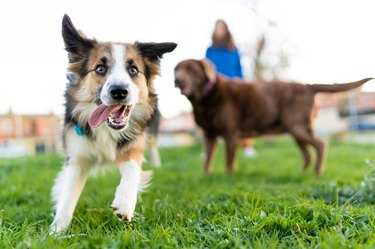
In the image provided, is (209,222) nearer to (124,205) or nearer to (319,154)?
(124,205)

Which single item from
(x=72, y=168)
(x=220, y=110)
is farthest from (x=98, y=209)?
(x=220, y=110)

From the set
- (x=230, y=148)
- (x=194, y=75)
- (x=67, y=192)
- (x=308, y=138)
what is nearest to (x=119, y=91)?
(x=67, y=192)

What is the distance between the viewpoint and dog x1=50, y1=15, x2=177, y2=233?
2.67 metres

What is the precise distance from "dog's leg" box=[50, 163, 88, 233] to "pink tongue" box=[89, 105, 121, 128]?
0.56 m

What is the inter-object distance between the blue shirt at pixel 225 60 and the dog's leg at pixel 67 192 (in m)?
4.41

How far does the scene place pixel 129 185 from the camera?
103 inches

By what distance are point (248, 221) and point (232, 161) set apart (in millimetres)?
3696

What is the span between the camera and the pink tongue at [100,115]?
2654mm

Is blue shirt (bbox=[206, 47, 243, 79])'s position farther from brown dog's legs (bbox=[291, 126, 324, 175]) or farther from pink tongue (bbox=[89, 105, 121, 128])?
pink tongue (bbox=[89, 105, 121, 128])

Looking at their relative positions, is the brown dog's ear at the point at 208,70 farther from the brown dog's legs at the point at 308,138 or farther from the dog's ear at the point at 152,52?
the dog's ear at the point at 152,52

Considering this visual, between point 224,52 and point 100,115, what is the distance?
4.61m

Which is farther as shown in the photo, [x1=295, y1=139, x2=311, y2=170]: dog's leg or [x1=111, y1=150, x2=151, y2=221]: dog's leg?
[x1=295, y1=139, x2=311, y2=170]: dog's leg

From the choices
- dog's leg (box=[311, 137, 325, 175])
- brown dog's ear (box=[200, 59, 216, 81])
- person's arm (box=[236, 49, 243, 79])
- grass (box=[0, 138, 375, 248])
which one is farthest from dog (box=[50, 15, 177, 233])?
person's arm (box=[236, 49, 243, 79])

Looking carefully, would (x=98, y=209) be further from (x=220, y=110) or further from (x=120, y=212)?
(x=220, y=110)
